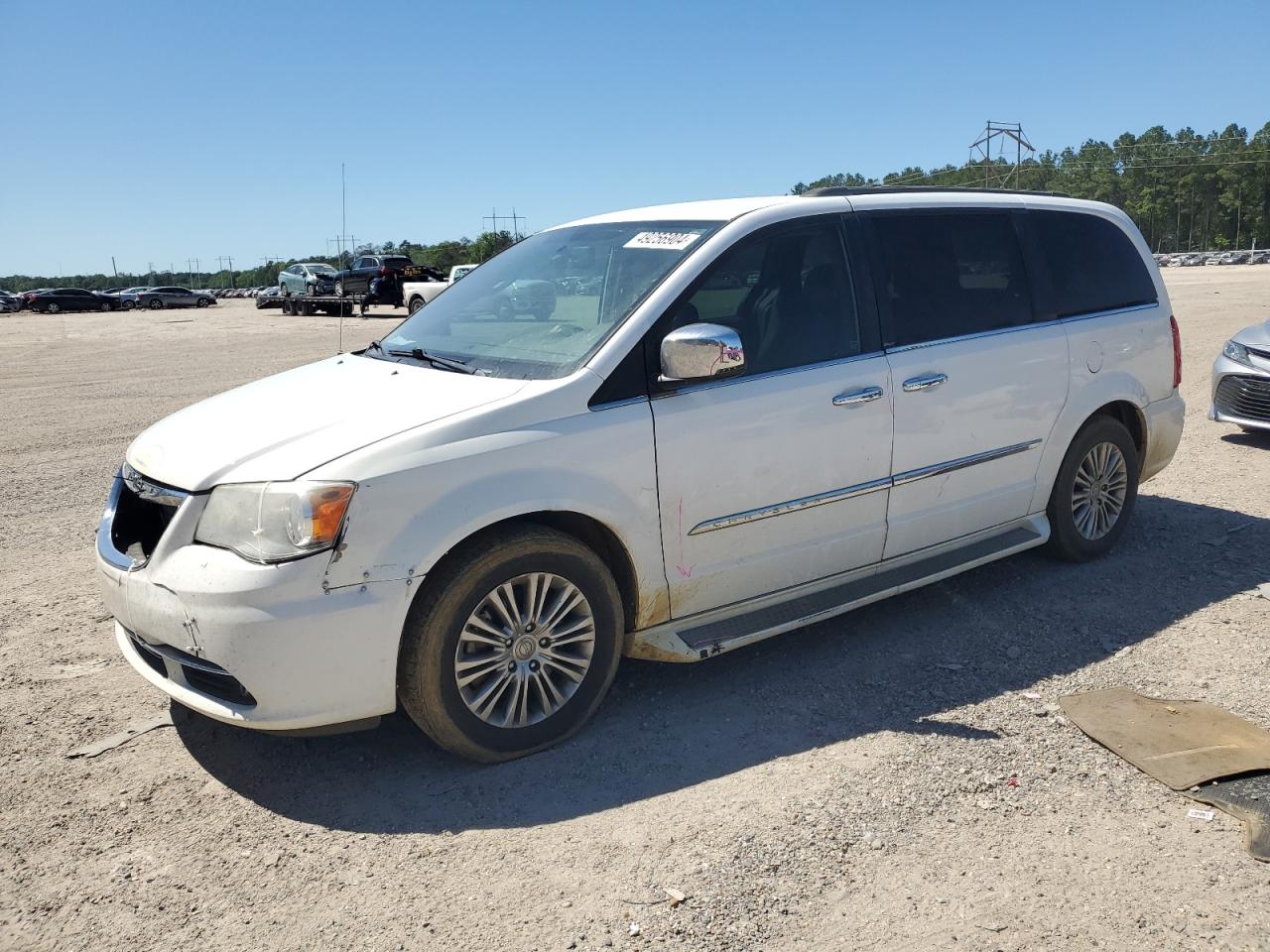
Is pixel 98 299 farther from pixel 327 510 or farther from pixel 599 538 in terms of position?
pixel 327 510

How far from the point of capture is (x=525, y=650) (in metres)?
3.59

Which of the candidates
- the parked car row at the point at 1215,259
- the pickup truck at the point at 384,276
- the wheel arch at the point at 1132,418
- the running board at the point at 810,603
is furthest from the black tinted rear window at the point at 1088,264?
the parked car row at the point at 1215,259

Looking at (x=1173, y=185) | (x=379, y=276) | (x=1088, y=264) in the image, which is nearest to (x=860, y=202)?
(x=1088, y=264)

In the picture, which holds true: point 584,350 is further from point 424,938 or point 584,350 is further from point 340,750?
point 424,938

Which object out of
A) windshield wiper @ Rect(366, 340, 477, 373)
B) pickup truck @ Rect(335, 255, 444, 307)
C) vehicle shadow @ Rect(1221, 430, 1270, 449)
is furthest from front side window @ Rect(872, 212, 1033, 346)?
pickup truck @ Rect(335, 255, 444, 307)

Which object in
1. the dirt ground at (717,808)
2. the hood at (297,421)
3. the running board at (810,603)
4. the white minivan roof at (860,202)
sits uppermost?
the white minivan roof at (860,202)

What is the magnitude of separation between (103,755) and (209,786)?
524 millimetres

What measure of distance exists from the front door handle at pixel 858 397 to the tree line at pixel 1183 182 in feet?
446

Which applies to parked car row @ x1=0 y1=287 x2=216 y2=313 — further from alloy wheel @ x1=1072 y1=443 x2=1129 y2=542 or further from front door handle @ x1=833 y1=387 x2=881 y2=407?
front door handle @ x1=833 y1=387 x2=881 y2=407

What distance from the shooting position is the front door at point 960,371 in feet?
14.8

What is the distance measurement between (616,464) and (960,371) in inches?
73.8

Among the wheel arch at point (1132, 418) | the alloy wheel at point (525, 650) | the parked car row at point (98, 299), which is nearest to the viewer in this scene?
the alloy wheel at point (525, 650)

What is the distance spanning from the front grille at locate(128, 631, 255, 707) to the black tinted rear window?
4200 millimetres

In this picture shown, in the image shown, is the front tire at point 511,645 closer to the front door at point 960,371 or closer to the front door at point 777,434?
the front door at point 777,434
